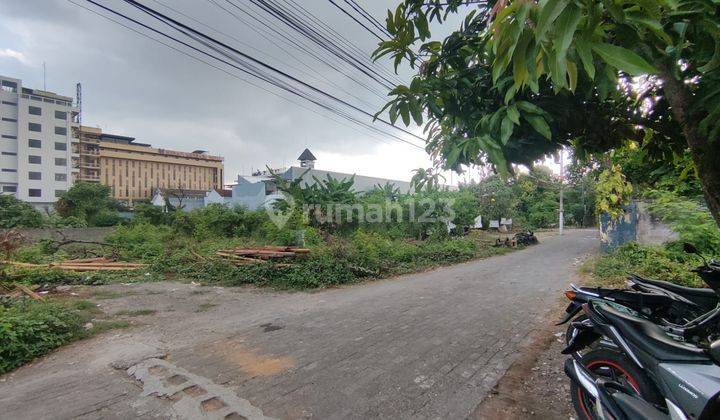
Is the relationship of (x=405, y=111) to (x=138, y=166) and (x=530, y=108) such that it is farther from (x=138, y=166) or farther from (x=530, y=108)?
(x=138, y=166)

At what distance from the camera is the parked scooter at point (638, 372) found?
1.82m

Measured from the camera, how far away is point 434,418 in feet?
9.51

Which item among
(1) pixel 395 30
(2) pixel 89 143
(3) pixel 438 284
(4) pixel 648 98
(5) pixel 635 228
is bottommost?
(3) pixel 438 284

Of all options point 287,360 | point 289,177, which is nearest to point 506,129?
point 287,360

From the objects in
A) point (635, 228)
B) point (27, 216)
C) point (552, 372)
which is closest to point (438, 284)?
point (552, 372)

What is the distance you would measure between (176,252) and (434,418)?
1069cm

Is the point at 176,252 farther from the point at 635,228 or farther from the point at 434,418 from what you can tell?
the point at 635,228

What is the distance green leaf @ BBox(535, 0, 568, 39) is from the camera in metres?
0.98

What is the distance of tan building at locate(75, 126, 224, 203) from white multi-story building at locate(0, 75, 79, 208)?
12.6 metres

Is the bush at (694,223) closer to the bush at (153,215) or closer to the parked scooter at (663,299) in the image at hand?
the parked scooter at (663,299)

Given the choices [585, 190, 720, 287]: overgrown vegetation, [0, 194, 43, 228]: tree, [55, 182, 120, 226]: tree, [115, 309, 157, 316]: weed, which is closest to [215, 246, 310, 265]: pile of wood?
[115, 309, 157, 316]: weed

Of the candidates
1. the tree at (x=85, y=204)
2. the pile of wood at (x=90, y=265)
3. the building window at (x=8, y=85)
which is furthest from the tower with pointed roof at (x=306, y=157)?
the building window at (x=8, y=85)

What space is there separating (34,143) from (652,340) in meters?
69.9

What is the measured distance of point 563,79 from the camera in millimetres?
1101
